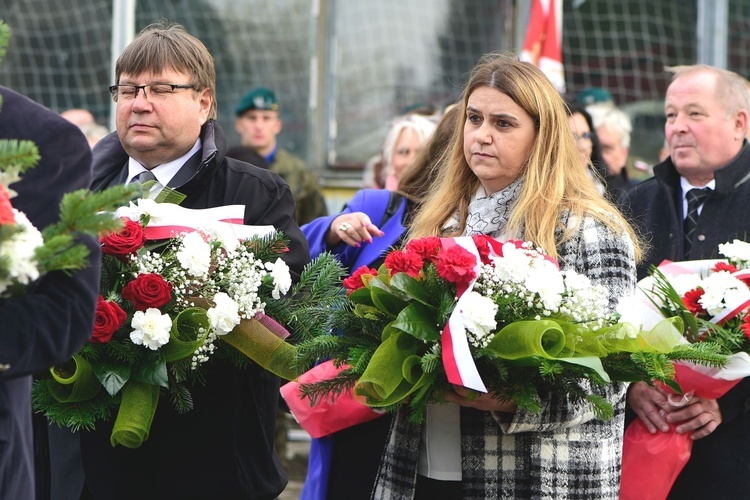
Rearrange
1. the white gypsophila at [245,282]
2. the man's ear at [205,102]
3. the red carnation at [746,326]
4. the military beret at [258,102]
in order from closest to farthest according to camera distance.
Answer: the white gypsophila at [245,282]
the red carnation at [746,326]
the man's ear at [205,102]
the military beret at [258,102]

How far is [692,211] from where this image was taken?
4.77 meters

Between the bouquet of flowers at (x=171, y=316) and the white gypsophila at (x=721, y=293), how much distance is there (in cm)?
123

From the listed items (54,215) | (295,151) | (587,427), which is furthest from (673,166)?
(295,151)

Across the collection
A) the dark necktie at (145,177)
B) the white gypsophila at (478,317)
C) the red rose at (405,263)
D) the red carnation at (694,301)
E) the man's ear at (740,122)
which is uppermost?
the man's ear at (740,122)

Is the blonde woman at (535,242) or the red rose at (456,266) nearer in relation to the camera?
the red rose at (456,266)

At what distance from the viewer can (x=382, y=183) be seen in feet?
20.9

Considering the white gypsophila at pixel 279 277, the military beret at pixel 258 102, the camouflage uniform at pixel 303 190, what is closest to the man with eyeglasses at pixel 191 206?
the white gypsophila at pixel 279 277

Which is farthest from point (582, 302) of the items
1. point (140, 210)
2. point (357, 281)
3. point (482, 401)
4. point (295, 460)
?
point (295, 460)

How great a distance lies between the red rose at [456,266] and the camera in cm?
315

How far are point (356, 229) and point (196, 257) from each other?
1045mm

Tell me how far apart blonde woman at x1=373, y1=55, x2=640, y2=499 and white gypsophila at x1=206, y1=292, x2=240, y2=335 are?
60 centimetres

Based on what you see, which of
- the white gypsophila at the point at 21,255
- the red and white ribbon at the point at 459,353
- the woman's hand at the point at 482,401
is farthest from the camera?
the woman's hand at the point at 482,401

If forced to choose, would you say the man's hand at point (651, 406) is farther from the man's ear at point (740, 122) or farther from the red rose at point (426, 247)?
the man's ear at point (740, 122)

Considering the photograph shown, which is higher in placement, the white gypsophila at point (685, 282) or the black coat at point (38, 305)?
the black coat at point (38, 305)
